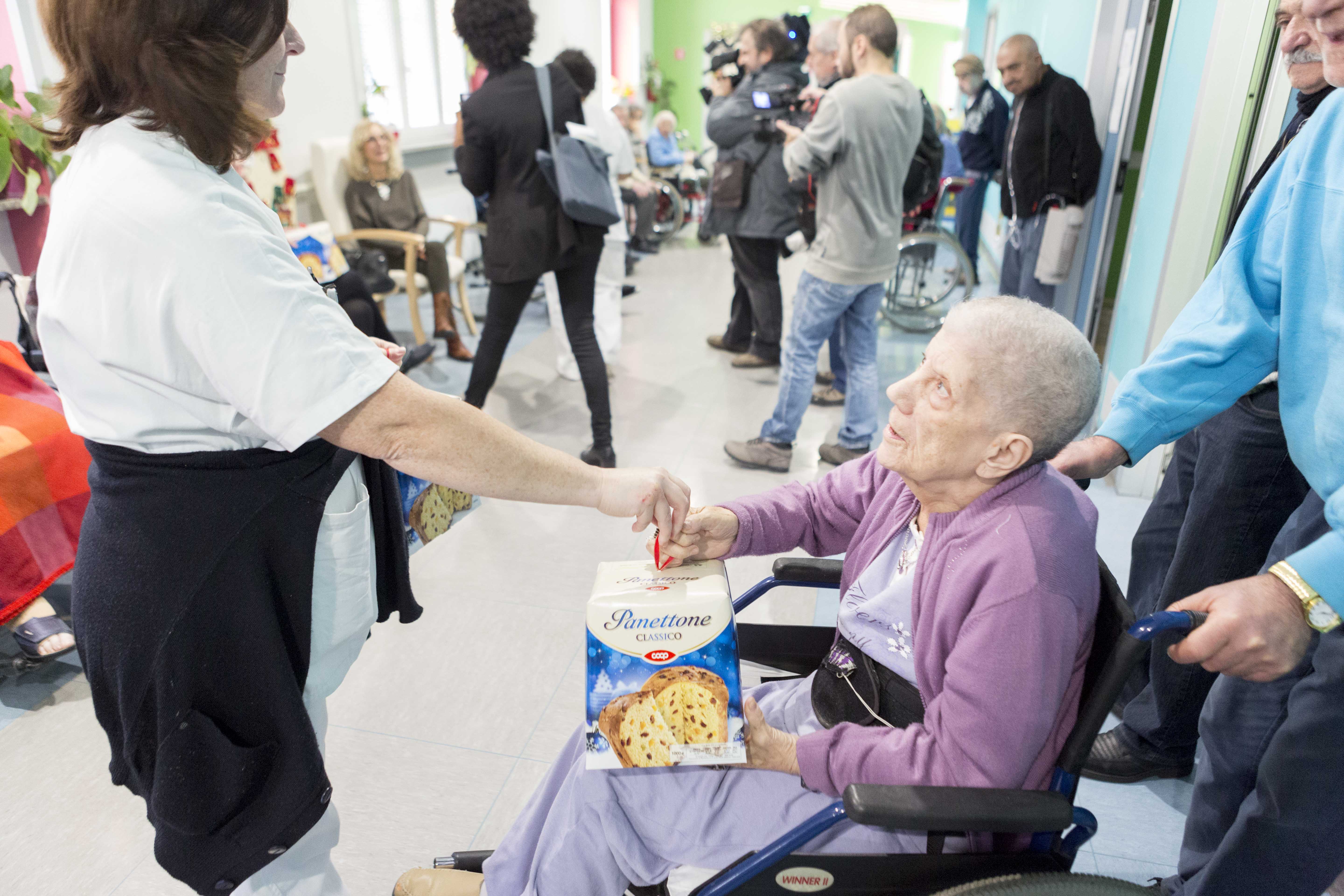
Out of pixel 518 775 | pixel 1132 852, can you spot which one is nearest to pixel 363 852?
pixel 518 775

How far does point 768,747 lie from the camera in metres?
1.09

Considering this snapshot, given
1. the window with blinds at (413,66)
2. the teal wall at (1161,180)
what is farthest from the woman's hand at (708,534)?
the window with blinds at (413,66)

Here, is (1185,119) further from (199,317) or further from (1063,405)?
(199,317)

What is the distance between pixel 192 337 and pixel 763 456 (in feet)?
8.88

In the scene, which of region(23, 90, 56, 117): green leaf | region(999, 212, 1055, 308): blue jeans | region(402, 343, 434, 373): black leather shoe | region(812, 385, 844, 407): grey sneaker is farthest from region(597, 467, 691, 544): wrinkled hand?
region(402, 343, 434, 373): black leather shoe

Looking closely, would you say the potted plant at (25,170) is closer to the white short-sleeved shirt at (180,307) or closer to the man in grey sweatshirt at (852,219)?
the white short-sleeved shirt at (180,307)

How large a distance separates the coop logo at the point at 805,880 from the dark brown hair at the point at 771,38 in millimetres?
3549

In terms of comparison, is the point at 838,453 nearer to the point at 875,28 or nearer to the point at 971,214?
the point at 875,28

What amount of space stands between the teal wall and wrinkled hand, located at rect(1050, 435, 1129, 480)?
194 centimetres

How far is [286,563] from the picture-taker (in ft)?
3.55

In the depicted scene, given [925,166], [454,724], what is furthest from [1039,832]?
[925,166]

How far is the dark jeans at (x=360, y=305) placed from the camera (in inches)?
113

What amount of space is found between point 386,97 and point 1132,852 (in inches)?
258

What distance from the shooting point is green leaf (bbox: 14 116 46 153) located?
2.67m
